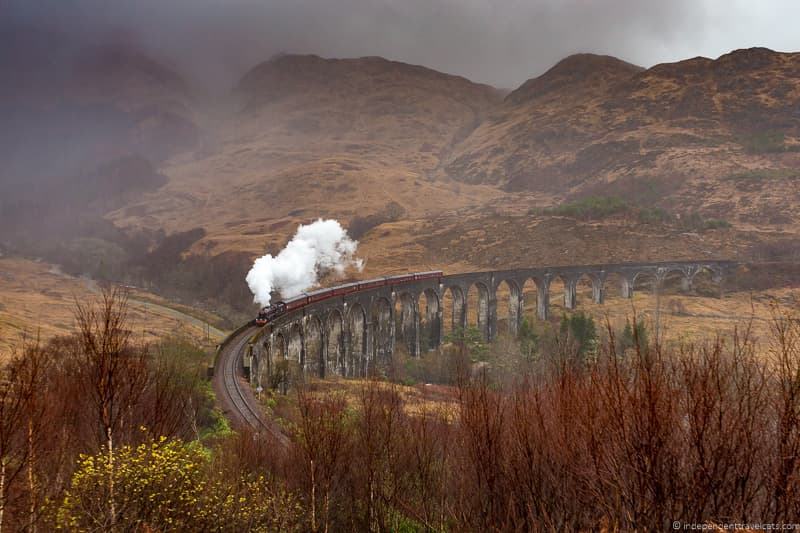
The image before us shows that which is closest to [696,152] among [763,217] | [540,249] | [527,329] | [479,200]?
[763,217]

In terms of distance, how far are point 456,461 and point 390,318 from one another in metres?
A: 46.6

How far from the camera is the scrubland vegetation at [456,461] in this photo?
8.88m

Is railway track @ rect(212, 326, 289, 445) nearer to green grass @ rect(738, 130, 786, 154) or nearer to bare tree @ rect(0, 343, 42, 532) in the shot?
bare tree @ rect(0, 343, 42, 532)

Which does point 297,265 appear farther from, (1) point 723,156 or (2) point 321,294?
(1) point 723,156

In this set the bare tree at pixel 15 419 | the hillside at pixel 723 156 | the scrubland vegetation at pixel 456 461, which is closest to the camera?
the scrubland vegetation at pixel 456 461

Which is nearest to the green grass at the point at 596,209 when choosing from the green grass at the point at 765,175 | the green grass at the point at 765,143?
the green grass at the point at 765,175

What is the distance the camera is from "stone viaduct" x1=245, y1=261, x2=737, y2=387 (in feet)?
131

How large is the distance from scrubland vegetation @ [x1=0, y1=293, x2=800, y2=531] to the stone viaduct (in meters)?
19.3

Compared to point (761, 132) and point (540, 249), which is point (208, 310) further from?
point (761, 132)

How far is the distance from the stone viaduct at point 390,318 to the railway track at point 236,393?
1.55m

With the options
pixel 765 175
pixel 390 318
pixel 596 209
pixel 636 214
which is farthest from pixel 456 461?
pixel 765 175

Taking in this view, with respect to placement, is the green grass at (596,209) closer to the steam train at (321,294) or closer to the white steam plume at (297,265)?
the white steam plume at (297,265)

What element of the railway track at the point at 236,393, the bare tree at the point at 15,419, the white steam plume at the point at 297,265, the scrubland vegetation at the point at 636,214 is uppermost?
the scrubland vegetation at the point at 636,214

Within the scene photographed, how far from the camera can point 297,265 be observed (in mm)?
67312
